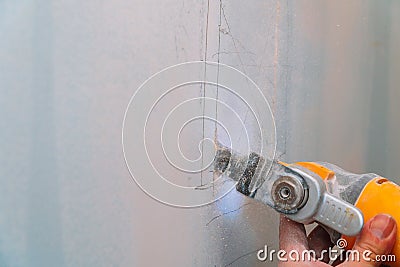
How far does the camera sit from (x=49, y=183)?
0.48 m

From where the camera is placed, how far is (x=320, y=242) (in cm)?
61

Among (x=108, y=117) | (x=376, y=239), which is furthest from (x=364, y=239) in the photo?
(x=108, y=117)

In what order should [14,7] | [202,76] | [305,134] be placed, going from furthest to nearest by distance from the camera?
[305,134]
[202,76]
[14,7]

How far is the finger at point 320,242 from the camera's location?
602 millimetres

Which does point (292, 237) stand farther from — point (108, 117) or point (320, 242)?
point (108, 117)

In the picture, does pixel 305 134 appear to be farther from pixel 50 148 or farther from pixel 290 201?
pixel 50 148

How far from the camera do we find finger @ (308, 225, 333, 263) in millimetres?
602

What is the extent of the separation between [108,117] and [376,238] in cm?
33

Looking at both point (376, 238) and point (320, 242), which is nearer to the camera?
point (376, 238)

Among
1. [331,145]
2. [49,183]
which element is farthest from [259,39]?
[49,183]

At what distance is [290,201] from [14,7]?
369mm

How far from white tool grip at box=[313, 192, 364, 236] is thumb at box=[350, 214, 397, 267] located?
1 cm

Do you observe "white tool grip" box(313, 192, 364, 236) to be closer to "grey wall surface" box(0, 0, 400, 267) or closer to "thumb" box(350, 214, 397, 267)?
"thumb" box(350, 214, 397, 267)

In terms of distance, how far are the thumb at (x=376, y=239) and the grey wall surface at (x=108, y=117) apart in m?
0.17
